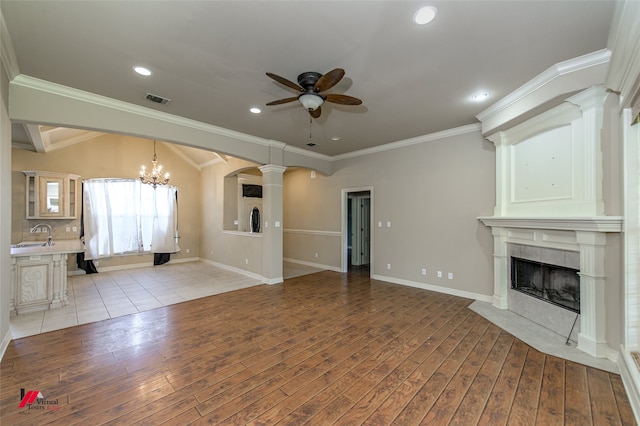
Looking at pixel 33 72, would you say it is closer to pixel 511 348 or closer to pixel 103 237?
pixel 103 237

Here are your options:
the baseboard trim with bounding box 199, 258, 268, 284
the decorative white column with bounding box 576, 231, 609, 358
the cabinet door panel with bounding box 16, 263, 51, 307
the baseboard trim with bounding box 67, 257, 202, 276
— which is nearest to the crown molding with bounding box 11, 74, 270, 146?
the cabinet door panel with bounding box 16, 263, 51, 307

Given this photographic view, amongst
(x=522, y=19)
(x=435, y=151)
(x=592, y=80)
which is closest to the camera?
(x=522, y=19)

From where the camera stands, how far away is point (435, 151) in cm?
493

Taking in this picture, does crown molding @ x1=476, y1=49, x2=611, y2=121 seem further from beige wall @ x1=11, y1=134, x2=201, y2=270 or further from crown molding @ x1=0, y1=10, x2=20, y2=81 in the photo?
beige wall @ x1=11, y1=134, x2=201, y2=270

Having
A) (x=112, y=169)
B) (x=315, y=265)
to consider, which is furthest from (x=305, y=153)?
(x=112, y=169)

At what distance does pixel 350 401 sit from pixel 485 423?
943 mm

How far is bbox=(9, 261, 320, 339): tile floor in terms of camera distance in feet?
11.8

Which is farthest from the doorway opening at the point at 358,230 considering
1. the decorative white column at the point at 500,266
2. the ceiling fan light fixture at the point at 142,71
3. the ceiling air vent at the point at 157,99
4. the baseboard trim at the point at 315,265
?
the ceiling fan light fixture at the point at 142,71

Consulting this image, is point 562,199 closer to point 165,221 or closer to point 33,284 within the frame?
point 33,284

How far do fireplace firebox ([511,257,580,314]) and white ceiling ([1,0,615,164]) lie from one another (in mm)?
2318

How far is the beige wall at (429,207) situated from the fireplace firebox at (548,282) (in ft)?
1.64

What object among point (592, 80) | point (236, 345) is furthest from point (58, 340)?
point (592, 80)

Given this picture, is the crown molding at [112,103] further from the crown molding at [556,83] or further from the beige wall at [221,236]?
the crown molding at [556,83]

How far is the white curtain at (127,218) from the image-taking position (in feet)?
21.6
